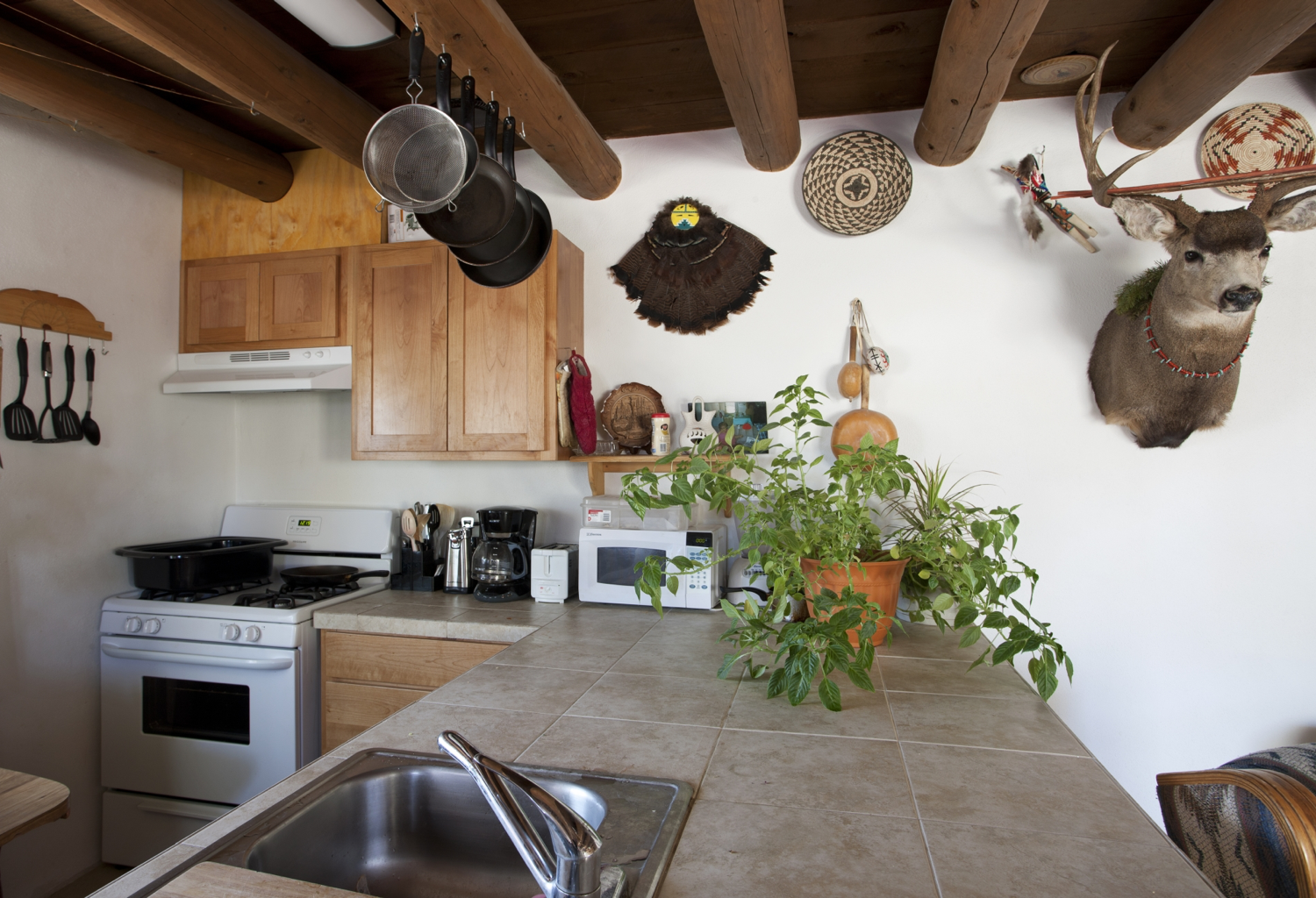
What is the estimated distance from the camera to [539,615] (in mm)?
2234

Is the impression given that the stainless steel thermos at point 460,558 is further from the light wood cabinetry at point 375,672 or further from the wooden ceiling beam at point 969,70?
the wooden ceiling beam at point 969,70

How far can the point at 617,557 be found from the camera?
2326 millimetres

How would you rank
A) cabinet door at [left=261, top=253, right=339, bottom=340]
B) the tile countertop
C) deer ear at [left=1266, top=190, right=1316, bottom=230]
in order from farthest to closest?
cabinet door at [left=261, top=253, right=339, bottom=340] < deer ear at [left=1266, top=190, right=1316, bottom=230] < the tile countertop

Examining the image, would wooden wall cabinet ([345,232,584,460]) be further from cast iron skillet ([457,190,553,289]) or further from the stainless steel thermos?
cast iron skillet ([457,190,553,289])

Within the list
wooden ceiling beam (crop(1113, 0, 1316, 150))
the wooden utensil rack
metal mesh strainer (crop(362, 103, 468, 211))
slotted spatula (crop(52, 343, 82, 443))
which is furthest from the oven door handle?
wooden ceiling beam (crop(1113, 0, 1316, 150))

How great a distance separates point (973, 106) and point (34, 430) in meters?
2.96

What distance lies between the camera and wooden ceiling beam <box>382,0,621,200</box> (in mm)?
1564

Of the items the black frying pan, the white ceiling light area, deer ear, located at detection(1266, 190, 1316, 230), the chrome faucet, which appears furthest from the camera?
the black frying pan

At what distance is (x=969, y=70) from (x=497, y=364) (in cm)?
158

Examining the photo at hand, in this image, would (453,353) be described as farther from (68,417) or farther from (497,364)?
(68,417)

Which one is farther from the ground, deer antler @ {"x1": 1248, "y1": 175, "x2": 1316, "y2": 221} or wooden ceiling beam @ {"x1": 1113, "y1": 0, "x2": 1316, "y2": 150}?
wooden ceiling beam @ {"x1": 1113, "y1": 0, "x2": 1316, "y2": 150}

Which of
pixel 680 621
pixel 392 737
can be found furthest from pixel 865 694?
pixel 392 737

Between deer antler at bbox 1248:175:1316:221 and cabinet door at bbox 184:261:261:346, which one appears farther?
cabinet door at bbox 184:261:261:346

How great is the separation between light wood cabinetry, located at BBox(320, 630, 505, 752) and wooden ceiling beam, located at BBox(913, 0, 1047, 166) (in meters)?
1.95
